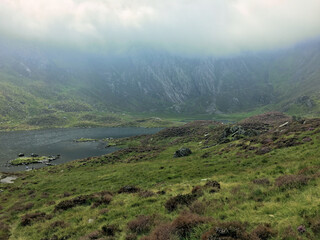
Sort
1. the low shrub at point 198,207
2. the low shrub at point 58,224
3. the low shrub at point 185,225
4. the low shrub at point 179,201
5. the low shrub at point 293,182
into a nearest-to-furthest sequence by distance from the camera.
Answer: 1. the low shrub at point 185,225
2. the low shrub at point 198,207
3. the low shrub at point 293,182
4. the low shrub at point 179,201
5. the low shrub at point 58,224

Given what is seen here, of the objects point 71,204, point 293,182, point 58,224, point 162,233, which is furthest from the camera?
point 71,204

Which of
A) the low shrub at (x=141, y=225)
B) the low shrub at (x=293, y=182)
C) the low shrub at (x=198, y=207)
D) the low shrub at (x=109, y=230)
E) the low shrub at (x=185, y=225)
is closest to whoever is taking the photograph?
the low shrub at (x=185, y=225)

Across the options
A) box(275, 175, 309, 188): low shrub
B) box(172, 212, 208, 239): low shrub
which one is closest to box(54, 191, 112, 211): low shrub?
box(172, 212, 208, 239): low shrub

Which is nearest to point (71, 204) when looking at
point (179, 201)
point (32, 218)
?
point (32, 218)

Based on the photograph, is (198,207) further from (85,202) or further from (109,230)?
(85,202)

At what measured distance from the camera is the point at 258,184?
16.2 meters

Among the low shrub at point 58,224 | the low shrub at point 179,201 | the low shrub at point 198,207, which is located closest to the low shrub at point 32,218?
the low shrub at point 58,224

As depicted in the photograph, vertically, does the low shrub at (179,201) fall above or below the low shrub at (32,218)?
above

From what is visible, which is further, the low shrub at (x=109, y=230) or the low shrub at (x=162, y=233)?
the low shrub at (x=109, y=230)

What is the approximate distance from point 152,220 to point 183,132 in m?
115

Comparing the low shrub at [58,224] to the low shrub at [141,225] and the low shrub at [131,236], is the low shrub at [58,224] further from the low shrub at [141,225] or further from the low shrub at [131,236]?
the low shrub at [131,236]

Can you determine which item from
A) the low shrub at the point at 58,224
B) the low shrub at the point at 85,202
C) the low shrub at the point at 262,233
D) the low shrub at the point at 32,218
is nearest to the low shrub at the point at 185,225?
the low shrub at the point at 262,233

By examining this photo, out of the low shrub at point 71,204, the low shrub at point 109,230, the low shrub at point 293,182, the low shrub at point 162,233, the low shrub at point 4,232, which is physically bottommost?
the low shrub at point 4,232

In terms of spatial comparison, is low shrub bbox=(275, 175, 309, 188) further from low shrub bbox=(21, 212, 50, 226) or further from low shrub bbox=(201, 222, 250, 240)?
low shrub bbox=(21, 212, 50, 226)
